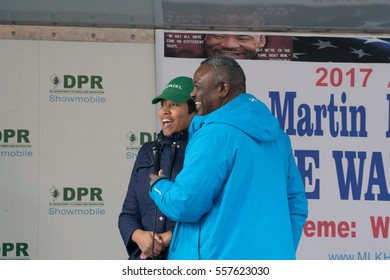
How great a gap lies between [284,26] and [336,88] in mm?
584

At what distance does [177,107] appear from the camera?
377 centimetres

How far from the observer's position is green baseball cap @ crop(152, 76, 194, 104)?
375 cm

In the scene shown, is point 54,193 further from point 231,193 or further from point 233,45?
point 231,193

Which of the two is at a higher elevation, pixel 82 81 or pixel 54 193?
pixel 82 81

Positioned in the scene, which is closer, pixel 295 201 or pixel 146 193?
pixel 295 201

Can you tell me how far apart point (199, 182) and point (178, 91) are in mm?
762

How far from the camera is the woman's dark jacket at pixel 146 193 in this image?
3.63 meters

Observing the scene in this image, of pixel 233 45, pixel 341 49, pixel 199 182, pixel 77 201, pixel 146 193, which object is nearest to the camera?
pixel 199 182

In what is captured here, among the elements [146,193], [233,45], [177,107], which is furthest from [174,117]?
[233,45]

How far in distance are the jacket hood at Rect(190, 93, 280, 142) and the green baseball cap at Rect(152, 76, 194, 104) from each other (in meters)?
0.44

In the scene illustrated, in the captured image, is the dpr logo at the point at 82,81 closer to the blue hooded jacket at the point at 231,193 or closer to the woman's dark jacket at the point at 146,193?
the woman's dark jacket at the point at 146,193

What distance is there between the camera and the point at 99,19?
603 centimetres

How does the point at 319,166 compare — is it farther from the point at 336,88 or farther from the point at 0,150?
the point at 0,150

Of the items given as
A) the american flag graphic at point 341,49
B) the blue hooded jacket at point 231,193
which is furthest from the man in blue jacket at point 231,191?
the american flag graphic at point 341,49
